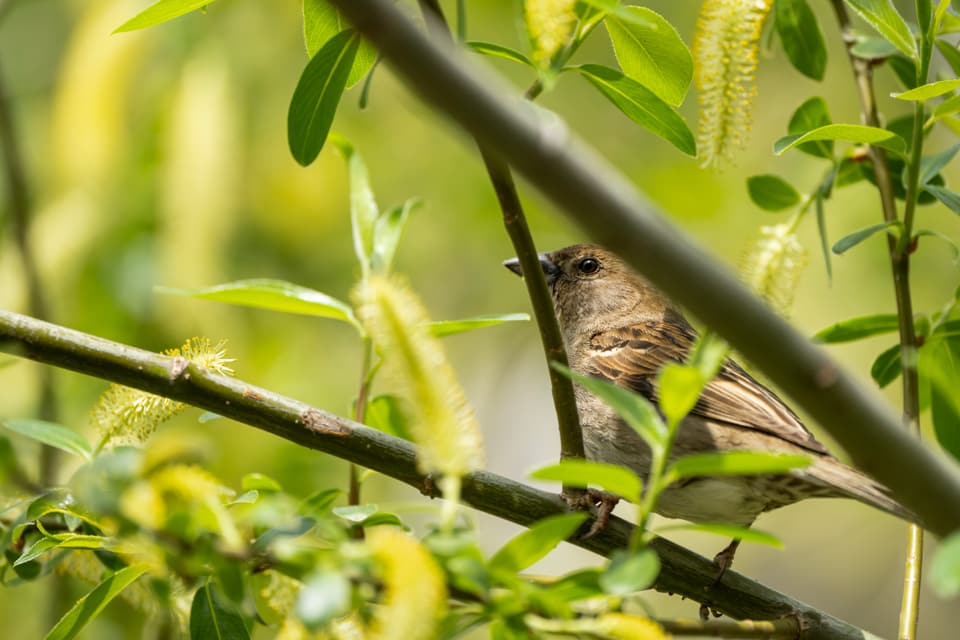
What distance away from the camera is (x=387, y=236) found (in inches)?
126

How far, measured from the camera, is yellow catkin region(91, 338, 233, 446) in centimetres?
249

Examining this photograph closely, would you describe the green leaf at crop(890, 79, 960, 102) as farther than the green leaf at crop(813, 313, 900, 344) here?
No

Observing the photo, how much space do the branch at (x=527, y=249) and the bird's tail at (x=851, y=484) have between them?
3.32 ft

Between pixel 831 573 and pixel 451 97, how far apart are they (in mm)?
9362

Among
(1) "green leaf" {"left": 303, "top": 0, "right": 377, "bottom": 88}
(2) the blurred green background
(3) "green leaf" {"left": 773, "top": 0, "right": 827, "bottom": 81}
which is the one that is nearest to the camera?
(1) "green leaf" {"left": 303, "top": 0, "right": 377, "bottom": 88}

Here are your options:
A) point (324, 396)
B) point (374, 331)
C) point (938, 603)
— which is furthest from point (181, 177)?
point (938, 603)

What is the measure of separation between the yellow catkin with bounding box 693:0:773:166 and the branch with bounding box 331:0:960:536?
894 mm

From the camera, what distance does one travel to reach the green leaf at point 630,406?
1.64 metres

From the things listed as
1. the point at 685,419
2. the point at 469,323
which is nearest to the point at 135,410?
the point at 469,323

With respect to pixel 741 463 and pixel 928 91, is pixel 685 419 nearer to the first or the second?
pixel 928 91

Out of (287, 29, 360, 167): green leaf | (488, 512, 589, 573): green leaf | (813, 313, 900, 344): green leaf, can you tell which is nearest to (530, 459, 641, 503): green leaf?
(488, 512, 589, 573): green leaf

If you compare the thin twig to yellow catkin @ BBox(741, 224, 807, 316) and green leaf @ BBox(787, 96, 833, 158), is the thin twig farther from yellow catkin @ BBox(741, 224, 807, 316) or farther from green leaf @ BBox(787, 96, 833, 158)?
yellow catkin @ BBox(741, 224, 807, 316)

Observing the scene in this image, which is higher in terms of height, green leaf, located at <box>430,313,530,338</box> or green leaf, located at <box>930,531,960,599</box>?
green leaf, located at <box>930,531,960,599</box>

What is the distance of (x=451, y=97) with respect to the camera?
1.40 m
